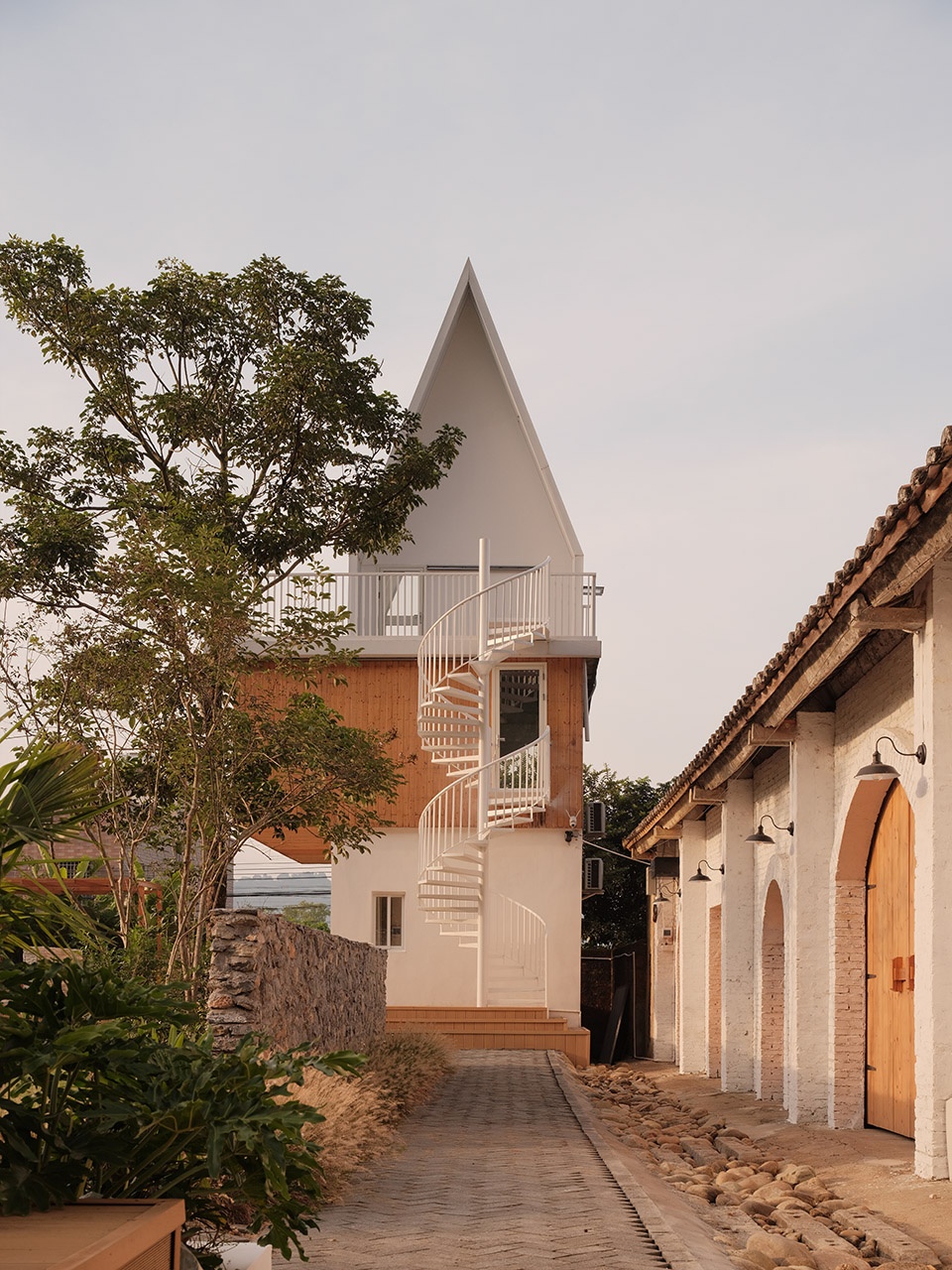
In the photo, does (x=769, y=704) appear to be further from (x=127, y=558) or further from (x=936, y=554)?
(x=127, y=558)

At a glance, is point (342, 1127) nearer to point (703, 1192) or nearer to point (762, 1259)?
point (703, 1192)

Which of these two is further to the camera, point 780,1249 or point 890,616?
point 890,616

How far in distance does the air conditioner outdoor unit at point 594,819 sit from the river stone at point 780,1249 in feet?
48.2

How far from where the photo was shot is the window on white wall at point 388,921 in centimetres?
2044

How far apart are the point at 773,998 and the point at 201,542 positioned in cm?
783

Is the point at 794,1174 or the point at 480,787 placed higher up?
the point at 480,787

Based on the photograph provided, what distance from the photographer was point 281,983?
30.2 ft

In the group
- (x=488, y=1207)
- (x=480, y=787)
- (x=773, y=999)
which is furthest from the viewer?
(x=480, y=787)

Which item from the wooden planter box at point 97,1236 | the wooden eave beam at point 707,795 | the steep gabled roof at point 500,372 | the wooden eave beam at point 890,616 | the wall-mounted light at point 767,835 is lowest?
the wooden planter box at point 97,1236

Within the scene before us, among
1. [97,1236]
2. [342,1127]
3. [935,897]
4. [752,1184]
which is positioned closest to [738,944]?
[752,1184]

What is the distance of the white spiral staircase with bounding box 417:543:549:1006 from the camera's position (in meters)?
18.6

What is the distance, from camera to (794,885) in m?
11.0

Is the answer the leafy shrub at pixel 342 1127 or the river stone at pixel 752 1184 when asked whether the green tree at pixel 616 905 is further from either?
the leafy shrub at pixel 342 1127

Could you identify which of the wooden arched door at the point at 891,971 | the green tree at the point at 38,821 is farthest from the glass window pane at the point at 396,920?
the green tree at the point at 38,821
